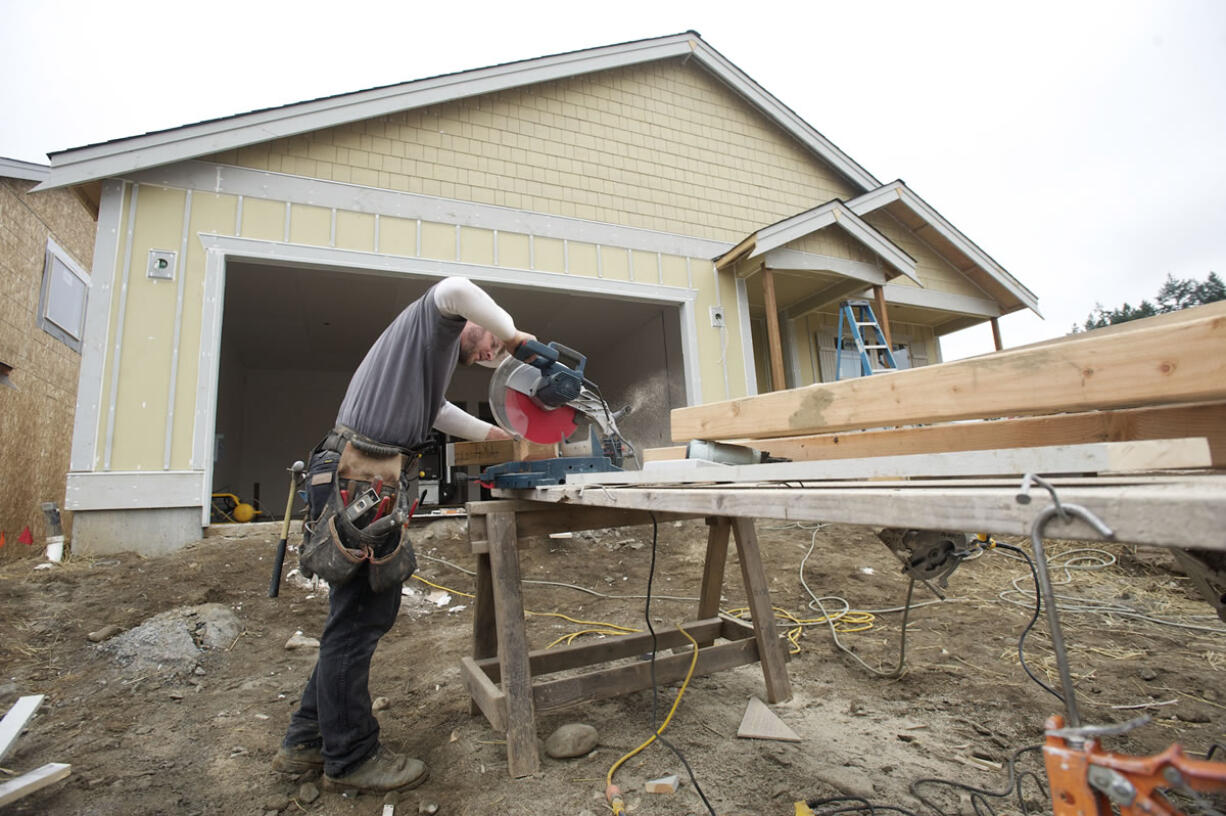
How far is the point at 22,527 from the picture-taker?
20.9ft

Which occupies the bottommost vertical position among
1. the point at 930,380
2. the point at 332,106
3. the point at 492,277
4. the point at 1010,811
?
the point at 1010,811

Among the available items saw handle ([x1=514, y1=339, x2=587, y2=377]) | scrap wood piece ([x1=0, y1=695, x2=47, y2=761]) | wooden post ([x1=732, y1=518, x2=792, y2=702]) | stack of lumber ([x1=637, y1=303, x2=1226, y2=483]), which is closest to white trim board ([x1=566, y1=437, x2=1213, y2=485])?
stack of lumber ([x1=637, y1=303, x2=1226, y2=483])

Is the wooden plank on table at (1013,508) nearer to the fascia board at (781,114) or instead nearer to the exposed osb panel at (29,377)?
the exposed osb panel at (29,377)

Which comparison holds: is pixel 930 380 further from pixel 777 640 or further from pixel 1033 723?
pixel 1033 723

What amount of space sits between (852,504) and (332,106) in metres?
6.56

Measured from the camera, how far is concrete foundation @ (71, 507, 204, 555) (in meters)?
4.51

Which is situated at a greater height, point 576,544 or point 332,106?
point 332,106

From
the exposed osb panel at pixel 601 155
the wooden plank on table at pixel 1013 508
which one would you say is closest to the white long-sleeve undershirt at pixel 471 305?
the wooden plank on table at pixel 1013 508

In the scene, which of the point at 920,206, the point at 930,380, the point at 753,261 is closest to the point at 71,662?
the point at 930,380

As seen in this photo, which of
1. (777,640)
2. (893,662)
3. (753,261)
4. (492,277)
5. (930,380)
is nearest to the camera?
(930,380)

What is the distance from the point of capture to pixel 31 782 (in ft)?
6.07

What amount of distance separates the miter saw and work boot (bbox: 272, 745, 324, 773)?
4.05ft

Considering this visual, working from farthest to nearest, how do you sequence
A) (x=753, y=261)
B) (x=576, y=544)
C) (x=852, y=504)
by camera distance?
(x=753, y=261) → (x=576, y=544) → (x=852, y=504)

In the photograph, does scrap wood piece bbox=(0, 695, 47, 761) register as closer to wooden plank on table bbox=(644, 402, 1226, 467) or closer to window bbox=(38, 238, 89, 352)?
wooden plank on table bbox=(644, 402, 1226, 467)
